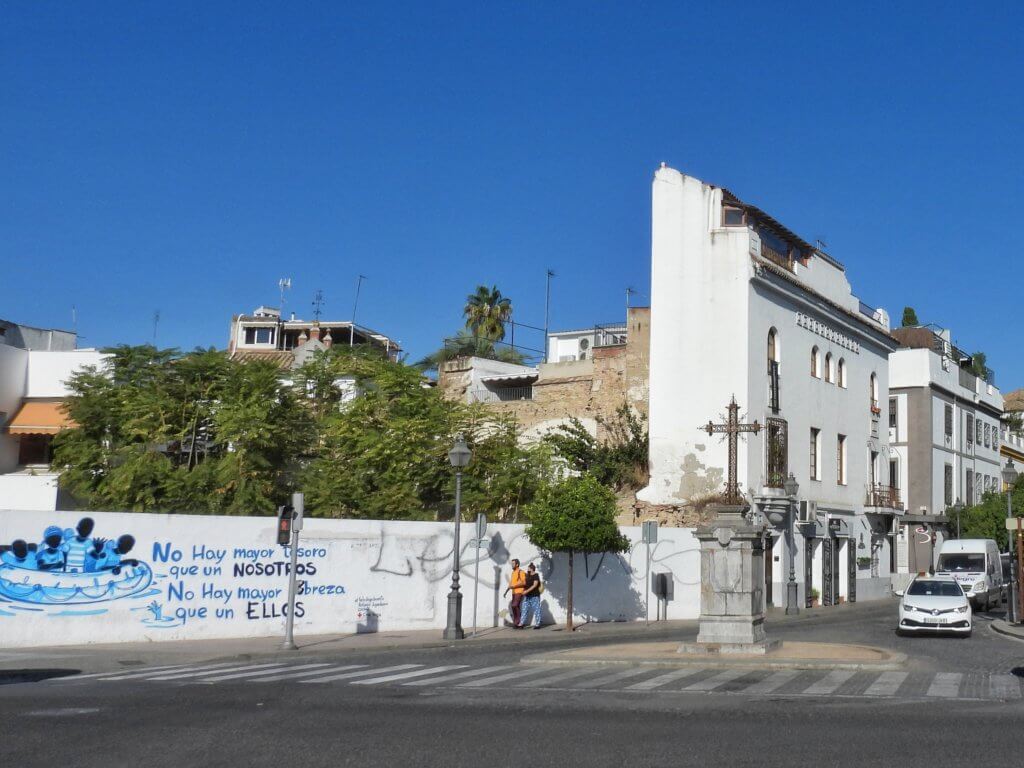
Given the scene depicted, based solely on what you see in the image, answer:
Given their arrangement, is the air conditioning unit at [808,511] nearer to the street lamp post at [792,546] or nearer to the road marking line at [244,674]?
the street lamp post at [792,546]

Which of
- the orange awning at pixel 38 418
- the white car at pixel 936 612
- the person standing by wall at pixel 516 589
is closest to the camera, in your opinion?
the white car at pixel 936 612

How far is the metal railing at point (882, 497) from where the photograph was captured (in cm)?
4747

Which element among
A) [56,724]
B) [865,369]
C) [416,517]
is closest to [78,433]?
[416,517]

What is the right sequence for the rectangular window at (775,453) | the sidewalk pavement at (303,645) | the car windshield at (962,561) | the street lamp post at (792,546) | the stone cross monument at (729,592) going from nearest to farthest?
A: 1. the sidewalk pavement at (303,645)
2. the stone cross monument at (729,592)
3. the street lamp post at (792,546)
4. the rectangular window at (775,453)
5. the car windshield at (962,561)

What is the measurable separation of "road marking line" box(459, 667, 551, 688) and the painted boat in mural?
889 centimetres

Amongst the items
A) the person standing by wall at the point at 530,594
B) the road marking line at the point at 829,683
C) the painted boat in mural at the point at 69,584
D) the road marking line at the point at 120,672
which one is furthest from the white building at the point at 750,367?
the road marking line at the point at 120,672

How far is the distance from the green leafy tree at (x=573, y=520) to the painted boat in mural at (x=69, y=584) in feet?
32.2

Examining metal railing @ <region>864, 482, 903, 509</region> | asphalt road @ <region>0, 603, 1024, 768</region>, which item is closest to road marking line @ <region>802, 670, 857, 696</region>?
asphalt road @ <region>0, 603, 1024, 768</region>

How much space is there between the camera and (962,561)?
40.5m

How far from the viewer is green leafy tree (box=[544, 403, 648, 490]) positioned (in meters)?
42.0

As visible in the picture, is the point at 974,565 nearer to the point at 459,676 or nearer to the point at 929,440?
the point at 929,440

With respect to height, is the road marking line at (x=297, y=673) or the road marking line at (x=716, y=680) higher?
the road marking line at (x=716, y=680)

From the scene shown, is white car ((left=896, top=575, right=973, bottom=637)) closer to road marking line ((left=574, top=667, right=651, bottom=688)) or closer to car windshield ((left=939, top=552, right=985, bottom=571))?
road marking line ((left=574, top=667, right=651, bottom=688))

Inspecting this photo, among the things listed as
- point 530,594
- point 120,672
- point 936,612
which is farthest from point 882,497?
point 120,672
